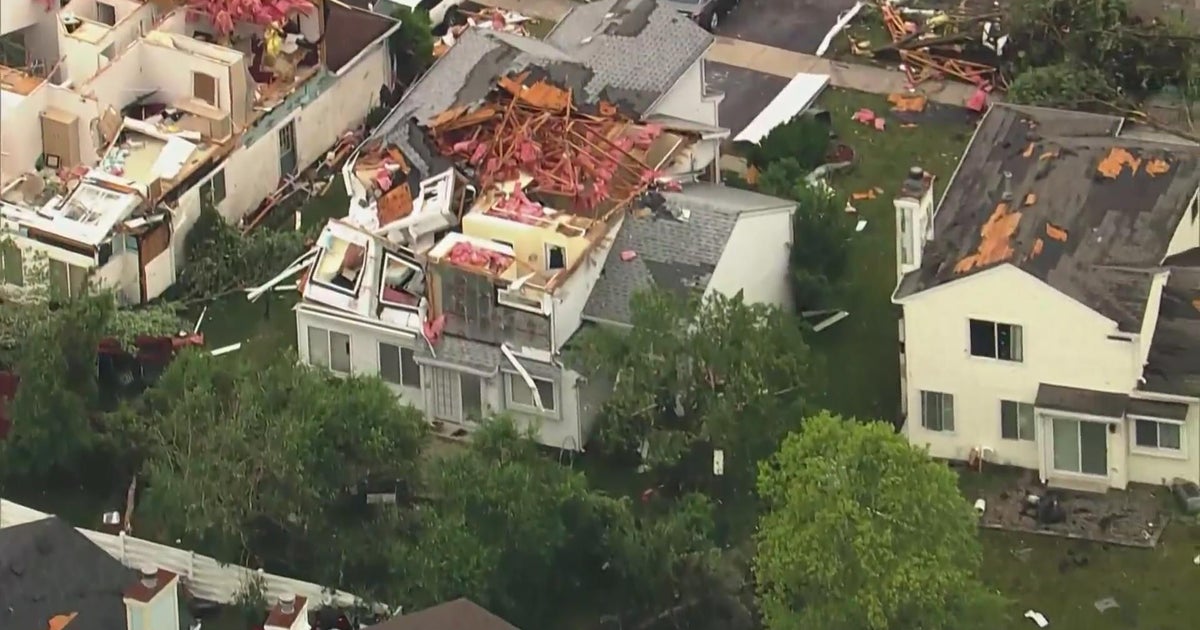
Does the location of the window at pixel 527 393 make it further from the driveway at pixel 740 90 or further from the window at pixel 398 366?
the driveway at pixel 740 90

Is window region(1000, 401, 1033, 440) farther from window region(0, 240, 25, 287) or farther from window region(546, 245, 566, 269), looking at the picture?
window region(0, 240, 25, 287)

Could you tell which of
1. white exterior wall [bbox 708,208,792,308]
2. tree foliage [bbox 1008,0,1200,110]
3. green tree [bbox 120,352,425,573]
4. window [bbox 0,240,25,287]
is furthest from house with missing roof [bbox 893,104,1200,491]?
window [bbox 0,240,25,287]

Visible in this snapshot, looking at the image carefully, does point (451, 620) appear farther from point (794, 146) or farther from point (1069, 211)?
point (794, 146)

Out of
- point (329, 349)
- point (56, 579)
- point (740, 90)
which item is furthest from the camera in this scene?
point (740, 90)

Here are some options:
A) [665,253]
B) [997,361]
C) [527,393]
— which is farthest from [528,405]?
[997,361]

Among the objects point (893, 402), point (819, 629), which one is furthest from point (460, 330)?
point (819, 629)

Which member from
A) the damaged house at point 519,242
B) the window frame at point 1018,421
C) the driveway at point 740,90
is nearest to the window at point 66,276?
the damaged house at point 519,242
